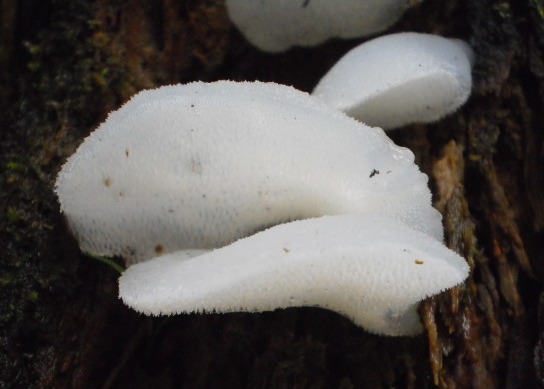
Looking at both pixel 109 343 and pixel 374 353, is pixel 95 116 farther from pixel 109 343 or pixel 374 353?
pixel 374 353

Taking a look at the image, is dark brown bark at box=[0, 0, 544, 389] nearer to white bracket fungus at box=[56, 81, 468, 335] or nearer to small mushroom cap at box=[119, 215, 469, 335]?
white bracket fungus at box=[56, 81, 468, 335]

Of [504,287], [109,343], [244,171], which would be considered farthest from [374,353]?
[109,343]

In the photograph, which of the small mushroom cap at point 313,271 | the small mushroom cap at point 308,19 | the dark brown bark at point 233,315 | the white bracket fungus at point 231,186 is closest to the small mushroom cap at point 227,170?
the white bracket fungus at point 231,186

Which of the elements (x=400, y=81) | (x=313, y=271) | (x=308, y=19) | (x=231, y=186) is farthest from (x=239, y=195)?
(x=308, y=19)

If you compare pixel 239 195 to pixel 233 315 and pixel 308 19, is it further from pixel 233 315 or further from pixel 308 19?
pixel 308 19

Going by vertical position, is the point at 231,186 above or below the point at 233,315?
above

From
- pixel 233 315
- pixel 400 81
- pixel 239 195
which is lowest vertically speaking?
pixel 233 315
